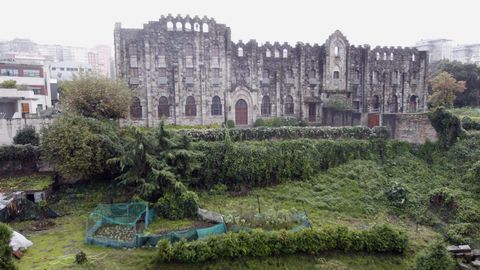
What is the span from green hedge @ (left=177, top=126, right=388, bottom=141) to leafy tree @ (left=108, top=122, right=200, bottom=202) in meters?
2.79

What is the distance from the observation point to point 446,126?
2609 centimetres

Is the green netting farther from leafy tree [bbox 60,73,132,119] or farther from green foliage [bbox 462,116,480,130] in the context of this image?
green foliage [bbox 462,116,480,130]

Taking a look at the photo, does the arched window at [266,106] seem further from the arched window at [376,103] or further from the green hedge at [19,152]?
the green hedge at [19,152]

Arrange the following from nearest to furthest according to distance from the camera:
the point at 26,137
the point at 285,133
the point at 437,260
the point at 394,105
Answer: the point at 437,260 < the point at 26,137 < the point at 285,133 < the point at 394,105

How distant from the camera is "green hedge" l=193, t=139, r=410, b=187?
23625mm

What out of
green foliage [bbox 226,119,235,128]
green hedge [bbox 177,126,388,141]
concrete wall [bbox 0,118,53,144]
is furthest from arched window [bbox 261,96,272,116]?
concrete wall [bbox 0,118,53,144]

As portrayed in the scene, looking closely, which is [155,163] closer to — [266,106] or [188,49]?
[188,49]

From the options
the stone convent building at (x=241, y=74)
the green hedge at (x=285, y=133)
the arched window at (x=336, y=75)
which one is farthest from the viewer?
the arched window at (x=336, y=75)

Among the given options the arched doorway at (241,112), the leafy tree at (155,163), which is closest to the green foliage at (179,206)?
the leafy tree at (155,163)

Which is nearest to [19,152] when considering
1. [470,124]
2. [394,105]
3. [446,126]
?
[446,126]

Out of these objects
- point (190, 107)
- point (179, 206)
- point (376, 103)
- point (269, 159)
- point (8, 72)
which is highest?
point (8, 72)

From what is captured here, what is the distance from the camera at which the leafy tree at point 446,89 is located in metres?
42.3

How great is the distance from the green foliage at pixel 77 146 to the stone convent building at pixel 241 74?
1276 cm

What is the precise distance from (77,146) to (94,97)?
19.3ft
